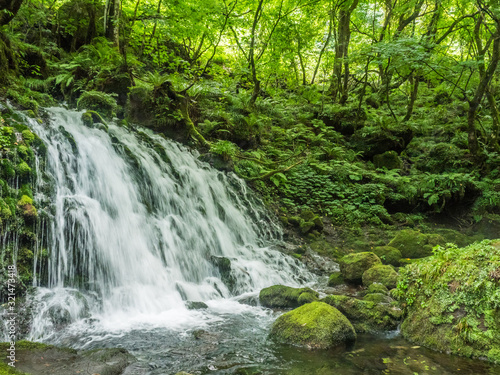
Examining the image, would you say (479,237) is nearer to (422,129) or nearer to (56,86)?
(422,129)

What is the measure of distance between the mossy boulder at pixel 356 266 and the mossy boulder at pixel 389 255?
3.54 ft

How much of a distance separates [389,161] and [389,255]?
→ 6.77 metres

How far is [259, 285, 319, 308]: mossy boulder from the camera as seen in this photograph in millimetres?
5618

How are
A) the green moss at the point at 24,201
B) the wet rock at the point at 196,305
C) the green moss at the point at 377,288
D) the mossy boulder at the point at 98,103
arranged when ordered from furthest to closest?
the mossy boulder at the point at 98,103 < the green moss at the point at 377,288 < the wet rock at the point at 196,305 < the green moss at the point at 24,201

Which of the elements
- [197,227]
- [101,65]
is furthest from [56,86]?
[197,227]

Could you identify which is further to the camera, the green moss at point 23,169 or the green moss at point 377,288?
the green moss at point 377,288

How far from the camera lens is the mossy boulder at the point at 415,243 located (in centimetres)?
813

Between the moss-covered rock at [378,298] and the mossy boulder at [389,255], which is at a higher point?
the mossy boulder at [389,255]

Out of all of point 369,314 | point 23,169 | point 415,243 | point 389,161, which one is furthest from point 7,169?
point 389,161

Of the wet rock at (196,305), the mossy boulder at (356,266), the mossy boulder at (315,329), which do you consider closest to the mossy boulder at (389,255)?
the mossy boulder at (356,266)

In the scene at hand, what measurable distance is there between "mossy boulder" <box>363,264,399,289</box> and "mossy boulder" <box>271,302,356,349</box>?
2.24 meters

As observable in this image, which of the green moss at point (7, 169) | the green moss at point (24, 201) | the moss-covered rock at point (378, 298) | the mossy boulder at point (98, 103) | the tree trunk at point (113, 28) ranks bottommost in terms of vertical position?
the moss-covered rock at point (378, 298)

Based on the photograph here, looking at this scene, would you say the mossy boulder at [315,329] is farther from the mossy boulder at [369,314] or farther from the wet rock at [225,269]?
the wet rock at [225,269]

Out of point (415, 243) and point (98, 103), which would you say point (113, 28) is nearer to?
point (98, 103)
